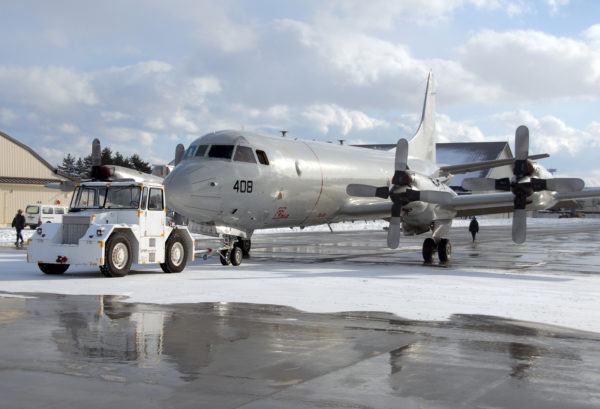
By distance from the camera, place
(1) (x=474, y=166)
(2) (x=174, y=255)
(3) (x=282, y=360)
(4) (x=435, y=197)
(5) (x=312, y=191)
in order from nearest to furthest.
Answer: (3) (x=282, y=360)
(2) (x=174, y=255)
(4) (x=435, y=197)
(5) (x=312, y=191)
(1) (x=474, y=166)

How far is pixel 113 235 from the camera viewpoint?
48.8ft

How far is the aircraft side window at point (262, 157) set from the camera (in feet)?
61.8

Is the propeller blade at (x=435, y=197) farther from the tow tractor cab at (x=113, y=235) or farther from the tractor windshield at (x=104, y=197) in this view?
the tractor windshield at (x=104, y=197)

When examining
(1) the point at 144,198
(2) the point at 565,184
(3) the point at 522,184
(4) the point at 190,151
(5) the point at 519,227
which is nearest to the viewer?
(1) the point at 144,198

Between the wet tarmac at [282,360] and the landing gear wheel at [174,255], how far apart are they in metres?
6.06

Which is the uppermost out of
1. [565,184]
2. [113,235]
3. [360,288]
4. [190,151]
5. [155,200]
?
[190,151]

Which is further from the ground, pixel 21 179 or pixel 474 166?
pixel 21 179

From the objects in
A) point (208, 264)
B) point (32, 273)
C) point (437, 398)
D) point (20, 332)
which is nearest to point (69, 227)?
point (32, 273)

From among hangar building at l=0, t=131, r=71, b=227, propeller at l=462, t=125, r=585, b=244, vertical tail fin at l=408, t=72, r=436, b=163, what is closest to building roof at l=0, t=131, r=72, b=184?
hangar building at l=0, t=131, r=71, b=227

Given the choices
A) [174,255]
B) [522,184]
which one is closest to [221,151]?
[174,255]

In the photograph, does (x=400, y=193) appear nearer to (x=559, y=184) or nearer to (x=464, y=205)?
(x=464, y=205)

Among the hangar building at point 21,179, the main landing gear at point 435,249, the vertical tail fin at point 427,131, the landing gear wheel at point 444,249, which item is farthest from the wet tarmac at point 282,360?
the hangar building at point 21,179

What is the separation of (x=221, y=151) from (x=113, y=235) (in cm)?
459

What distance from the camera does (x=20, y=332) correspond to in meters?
8.00
